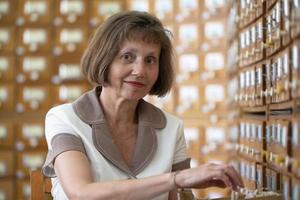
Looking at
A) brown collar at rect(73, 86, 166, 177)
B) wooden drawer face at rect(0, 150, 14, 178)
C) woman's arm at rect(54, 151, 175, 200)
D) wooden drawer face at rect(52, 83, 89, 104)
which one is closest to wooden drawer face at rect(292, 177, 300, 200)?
woman's arm at rect(54, 151, 175, 200)

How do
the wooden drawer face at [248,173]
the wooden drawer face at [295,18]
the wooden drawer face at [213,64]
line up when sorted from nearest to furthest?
the wooden drawer face at [295,18]
the wooden drawer face at [248,173]
the wooden drawer face at [213,64]

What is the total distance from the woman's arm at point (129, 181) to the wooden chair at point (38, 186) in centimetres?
30

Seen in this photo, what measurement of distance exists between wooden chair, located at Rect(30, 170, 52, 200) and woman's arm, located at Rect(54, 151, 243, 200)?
30cm

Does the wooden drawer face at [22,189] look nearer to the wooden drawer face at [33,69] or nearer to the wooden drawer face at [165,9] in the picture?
the wooden drawer face at [33,69]

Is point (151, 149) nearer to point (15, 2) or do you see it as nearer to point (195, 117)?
point (195, 117)

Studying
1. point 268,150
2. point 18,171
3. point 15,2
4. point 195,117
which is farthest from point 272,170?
point 15,2

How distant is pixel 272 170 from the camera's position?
1640 mm

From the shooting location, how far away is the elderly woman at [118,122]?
141 cm

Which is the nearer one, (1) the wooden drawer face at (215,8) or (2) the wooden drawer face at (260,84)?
(2) the wooden drawer face at (260,84)

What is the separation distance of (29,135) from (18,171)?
312 millimetres

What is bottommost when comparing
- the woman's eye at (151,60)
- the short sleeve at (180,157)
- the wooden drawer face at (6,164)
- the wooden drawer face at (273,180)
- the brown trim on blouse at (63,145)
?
the wooden drawer face at (6,164)

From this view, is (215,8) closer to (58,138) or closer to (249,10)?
(249,10)

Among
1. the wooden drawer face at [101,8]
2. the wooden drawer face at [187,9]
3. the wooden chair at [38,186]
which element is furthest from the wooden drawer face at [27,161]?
the wooden chair at [38,186]

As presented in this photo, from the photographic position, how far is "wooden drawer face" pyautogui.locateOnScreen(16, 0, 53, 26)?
4746mm
